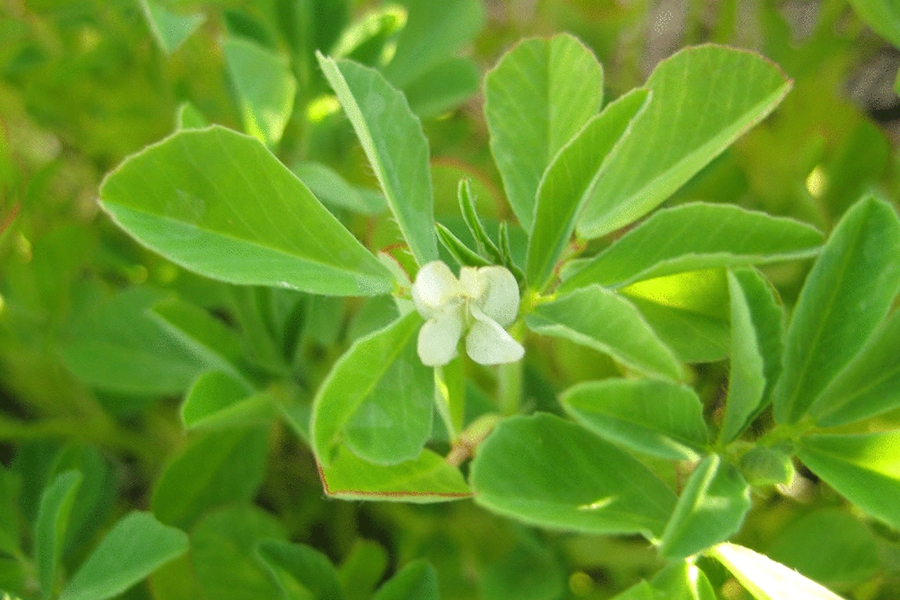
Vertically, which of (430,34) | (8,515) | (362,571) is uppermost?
(430,34)

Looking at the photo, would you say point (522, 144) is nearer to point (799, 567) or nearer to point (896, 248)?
point (896, 248)

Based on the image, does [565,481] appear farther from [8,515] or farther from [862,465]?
[8,515]

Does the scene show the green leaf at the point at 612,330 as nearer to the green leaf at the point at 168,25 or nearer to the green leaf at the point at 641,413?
the green leaf at the point at 641,413

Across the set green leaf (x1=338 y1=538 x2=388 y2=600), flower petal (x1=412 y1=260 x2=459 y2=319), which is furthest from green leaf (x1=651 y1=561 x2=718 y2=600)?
green leaf (x1=338 y1=538 x2=388 y2=600)

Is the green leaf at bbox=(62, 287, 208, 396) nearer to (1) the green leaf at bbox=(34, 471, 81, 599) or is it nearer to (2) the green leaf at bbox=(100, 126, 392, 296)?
(1) the green leaf at bbox=(34, 471, 81, 599)

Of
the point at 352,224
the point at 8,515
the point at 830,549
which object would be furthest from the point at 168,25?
the point at 830,549
